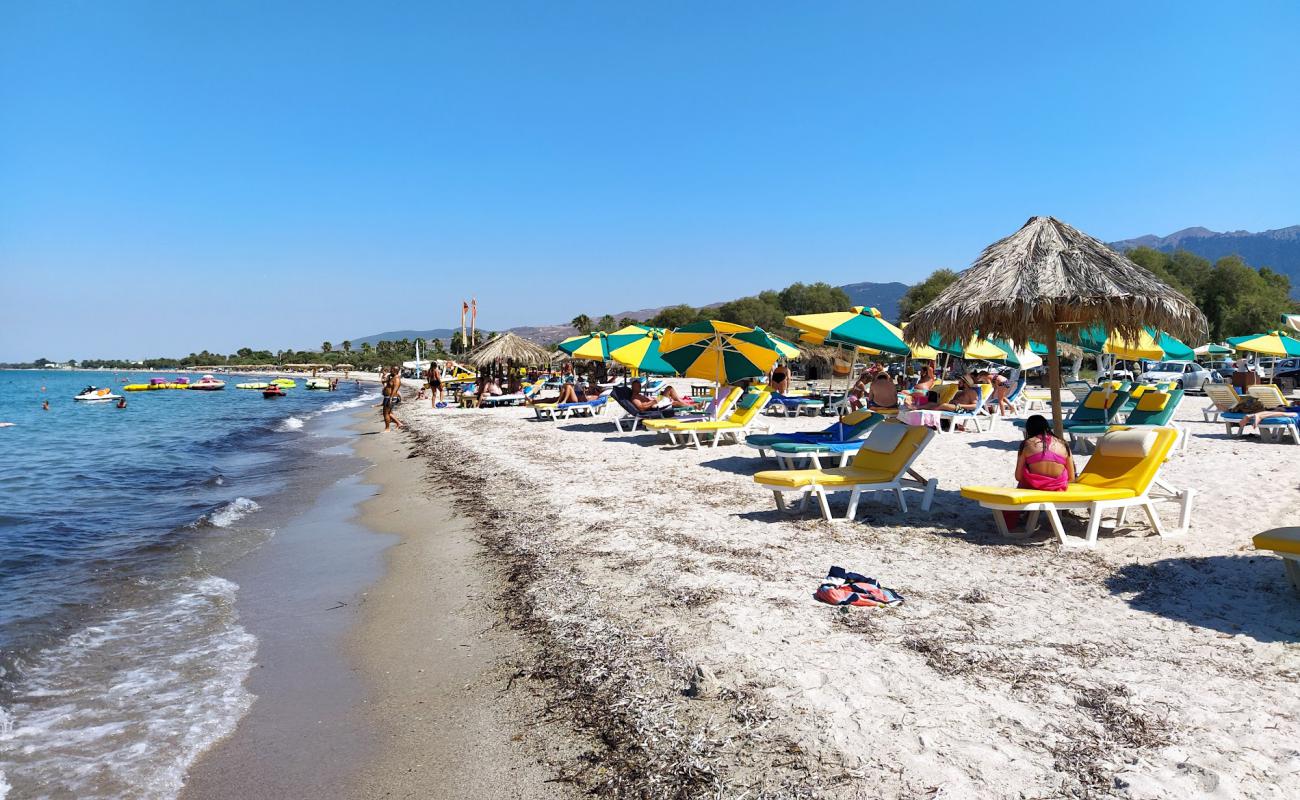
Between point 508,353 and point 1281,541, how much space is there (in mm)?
23110

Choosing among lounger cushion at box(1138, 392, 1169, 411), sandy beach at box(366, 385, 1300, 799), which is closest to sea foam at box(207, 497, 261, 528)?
sandy beach at box(366, 385, 1300, 799)

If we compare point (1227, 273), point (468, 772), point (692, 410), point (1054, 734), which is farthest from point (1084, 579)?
point (1227, 273)

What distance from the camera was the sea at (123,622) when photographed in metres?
3.67

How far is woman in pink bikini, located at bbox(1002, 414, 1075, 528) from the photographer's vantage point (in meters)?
5.68

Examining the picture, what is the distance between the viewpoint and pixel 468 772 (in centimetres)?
320

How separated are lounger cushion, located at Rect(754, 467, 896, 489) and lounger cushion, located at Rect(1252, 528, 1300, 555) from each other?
2766 millimetres

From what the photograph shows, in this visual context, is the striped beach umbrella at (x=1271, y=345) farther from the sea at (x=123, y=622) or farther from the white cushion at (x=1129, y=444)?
the sea at (x=123, y=622)

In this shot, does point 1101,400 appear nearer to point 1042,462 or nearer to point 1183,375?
point 1042,462

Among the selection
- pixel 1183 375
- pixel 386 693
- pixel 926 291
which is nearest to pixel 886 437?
pixel 386 693

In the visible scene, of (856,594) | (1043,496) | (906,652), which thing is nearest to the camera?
(906,652)

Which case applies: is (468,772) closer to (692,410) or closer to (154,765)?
(154,765)

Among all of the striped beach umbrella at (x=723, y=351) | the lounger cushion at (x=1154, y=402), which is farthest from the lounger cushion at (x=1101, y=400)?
the striped beach umbrella at (x=723, y=351)

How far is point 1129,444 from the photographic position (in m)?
5.97

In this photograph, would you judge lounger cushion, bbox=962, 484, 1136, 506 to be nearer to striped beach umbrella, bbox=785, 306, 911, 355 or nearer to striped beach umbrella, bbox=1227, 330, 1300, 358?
striped beach umbrella, bbox=785, 306, 911, 355
